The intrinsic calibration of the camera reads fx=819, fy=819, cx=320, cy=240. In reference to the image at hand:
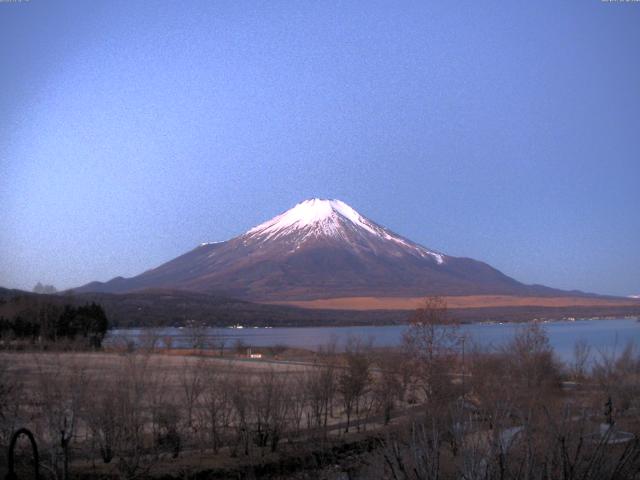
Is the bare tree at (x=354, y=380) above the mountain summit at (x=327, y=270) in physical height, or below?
below

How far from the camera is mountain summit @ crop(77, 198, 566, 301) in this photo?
157250 millimetres

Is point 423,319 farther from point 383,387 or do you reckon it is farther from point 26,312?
point 26,312

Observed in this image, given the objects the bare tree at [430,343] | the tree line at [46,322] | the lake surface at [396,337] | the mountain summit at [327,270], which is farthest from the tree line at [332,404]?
the mountain summit at [327,270]

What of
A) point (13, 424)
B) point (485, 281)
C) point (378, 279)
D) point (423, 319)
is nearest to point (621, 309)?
point (378, 279)

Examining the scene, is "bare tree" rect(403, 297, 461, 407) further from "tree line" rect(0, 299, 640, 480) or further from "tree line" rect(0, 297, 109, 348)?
"tree line" rect(0, 297, 109, 348)

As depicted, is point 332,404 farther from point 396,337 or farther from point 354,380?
point 396,337

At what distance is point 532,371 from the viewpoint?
25125 mm

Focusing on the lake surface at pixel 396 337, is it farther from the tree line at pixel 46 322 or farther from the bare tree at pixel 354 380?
the bare tree at pixel 354 380

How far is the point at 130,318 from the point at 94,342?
5331 centimetres

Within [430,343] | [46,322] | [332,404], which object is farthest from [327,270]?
[430,343]

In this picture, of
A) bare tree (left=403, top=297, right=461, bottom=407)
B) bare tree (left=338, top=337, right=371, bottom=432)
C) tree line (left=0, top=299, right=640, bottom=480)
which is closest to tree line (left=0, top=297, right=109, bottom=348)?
tree line (left=0, top=299, right=640, bottom=480)

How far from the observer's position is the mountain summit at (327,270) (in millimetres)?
157250

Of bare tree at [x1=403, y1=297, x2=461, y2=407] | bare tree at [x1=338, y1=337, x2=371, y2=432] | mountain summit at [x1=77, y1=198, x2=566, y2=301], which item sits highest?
mountain summit at [x1=77, y1=198, x2=566, y2=301]

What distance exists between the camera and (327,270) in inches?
6585
